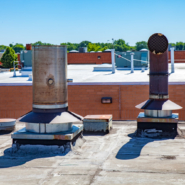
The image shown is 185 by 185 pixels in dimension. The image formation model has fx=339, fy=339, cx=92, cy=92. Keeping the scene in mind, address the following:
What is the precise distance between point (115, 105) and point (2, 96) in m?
7.13

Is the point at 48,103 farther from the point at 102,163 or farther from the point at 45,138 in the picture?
the point at 102,163

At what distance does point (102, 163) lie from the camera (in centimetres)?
1058

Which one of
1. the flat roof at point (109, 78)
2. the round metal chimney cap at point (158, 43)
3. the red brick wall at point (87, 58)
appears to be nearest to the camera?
the round metal chimney cap at point (158, 43)

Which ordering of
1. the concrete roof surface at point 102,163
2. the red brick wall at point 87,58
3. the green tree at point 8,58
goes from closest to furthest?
the concrete roof surface at point 102,163 < the red brick wall at point 87,58 < the green tree at point 8,58

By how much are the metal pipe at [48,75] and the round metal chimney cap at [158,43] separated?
13.0 ft

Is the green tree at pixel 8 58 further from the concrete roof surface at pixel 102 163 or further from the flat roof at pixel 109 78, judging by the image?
the concrete roof surface at pixel 102 163

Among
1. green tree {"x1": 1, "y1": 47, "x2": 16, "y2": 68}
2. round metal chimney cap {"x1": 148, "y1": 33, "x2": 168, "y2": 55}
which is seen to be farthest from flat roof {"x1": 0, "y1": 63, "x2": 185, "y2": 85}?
green tree {"x1": 1, "y1": 47, "x2": 16, "y2": 68}

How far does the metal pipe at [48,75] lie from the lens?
1223 centimetres

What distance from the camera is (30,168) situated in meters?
10.2

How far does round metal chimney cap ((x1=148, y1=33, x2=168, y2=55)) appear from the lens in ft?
46.5

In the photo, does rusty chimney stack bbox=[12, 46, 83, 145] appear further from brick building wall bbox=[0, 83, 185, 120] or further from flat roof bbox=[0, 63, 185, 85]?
flat roof bbox=[0, 63, 185, 85]

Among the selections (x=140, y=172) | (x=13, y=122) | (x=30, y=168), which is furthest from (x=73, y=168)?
(x=13, y=122)

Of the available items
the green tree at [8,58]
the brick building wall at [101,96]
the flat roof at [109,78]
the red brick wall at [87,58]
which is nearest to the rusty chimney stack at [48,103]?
the brick building wall at [101,96]

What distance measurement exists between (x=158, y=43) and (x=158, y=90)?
78.1 inches
